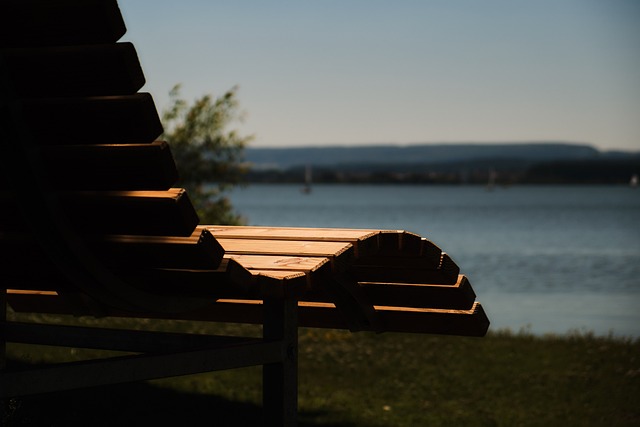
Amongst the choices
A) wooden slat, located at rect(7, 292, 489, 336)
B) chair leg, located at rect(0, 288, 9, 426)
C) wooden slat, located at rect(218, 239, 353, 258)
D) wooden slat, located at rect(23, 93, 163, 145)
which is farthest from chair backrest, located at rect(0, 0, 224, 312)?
chair leg, located at rect(0, 288, 9, 426)

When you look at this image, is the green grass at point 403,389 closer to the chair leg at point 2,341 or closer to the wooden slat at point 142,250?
the chair leg at point 2,341

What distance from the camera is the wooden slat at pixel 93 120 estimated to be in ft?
9.46

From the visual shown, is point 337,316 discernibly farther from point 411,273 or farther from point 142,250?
point 142,250

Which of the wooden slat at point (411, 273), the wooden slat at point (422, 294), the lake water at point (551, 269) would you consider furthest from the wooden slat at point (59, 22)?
the lake water at point (551, 269)

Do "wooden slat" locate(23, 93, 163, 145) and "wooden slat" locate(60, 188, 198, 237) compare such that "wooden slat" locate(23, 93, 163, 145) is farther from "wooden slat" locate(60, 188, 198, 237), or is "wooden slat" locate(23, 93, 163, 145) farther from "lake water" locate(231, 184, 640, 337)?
"lake water" locate(231, 184, 640, 337)

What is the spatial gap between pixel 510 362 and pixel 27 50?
763 cm

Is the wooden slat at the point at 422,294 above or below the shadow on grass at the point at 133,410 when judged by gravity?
above

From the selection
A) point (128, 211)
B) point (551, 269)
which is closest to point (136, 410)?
point (128, 211)

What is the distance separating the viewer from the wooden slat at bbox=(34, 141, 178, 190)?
2939mm

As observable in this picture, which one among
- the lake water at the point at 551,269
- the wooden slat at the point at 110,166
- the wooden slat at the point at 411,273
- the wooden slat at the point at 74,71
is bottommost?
the lake water at the point at 551,269

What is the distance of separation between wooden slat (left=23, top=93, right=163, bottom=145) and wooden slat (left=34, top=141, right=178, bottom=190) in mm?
27

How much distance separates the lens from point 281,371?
4.09 m

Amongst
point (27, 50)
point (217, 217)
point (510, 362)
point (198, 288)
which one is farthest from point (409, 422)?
point (217, 217)

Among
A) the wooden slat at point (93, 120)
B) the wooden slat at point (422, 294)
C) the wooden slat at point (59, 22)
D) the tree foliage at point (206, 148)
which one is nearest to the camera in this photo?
the wooden slat at point (59, 22)
